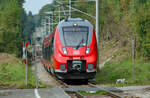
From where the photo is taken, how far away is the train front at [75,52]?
64.1ft

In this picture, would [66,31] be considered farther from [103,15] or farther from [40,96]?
[103,15]

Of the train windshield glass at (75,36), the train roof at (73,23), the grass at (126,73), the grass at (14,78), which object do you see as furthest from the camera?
the grass at (126,73)

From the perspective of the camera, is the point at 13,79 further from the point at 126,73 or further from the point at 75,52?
the point at 126,73

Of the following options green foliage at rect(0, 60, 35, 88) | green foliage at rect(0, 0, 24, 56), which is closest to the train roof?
green foliage at rect(0, 60, 35, 88)

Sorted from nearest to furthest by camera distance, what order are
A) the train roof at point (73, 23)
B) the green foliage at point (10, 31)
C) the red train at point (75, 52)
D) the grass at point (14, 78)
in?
the grass at point (14, 78) < the red train at point (75, 52) < the train roof at point (73, 23) < the green foliage at point (10, 31)

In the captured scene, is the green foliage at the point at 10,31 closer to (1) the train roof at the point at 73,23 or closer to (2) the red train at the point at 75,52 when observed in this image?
(1) the train roof at the point at 73,23

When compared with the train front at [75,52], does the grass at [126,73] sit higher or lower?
lower

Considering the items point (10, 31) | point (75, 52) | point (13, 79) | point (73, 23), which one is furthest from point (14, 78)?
point (10, 31)

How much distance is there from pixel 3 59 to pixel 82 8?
2368 cm

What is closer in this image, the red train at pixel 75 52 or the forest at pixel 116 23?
the red train at pixel 75 52

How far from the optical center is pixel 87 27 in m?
20.8

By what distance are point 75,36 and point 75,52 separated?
1.09 meters

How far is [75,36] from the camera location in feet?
66.6

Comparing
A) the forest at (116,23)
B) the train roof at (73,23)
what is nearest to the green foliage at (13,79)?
the train roof at (73,23)
